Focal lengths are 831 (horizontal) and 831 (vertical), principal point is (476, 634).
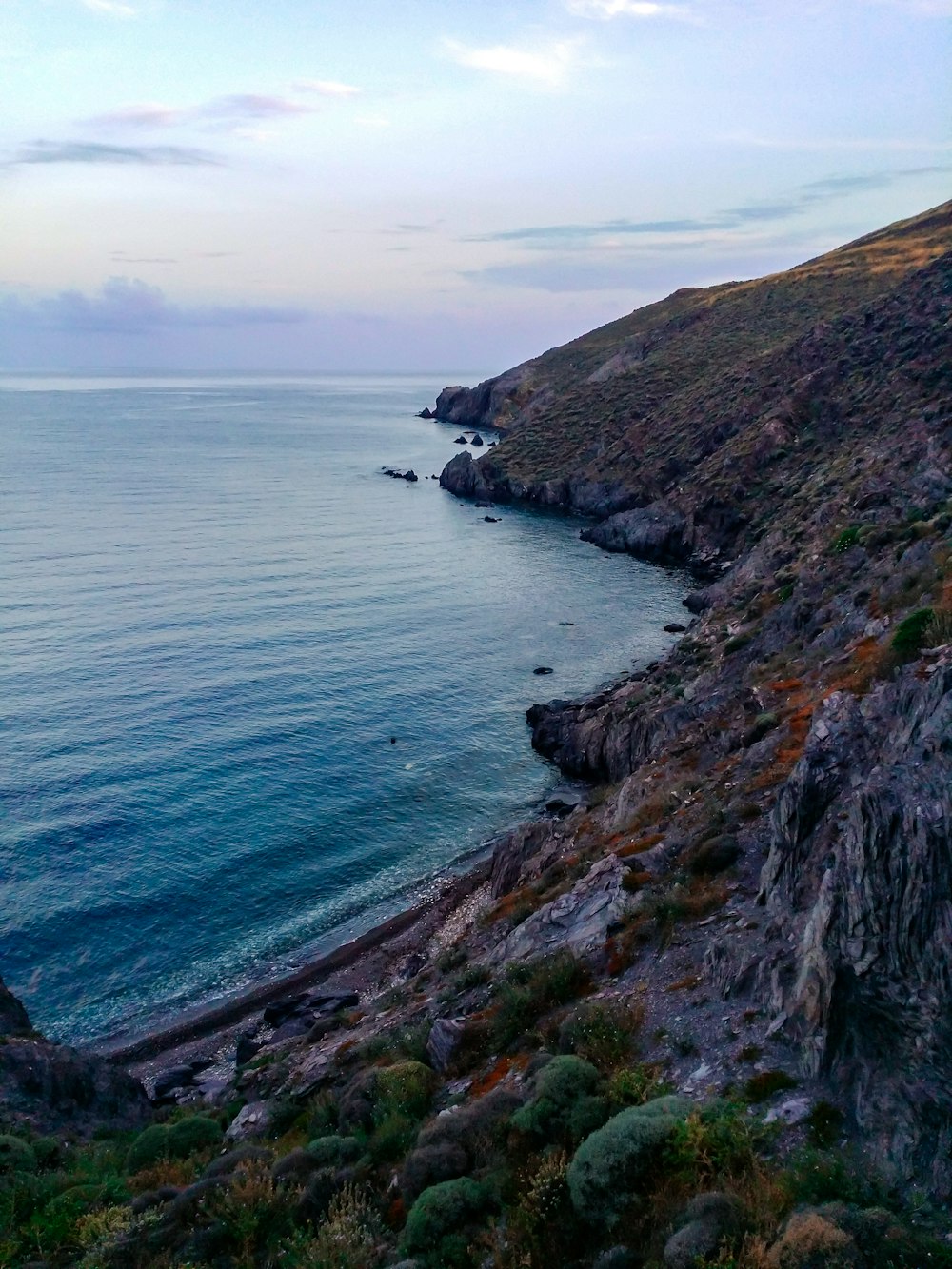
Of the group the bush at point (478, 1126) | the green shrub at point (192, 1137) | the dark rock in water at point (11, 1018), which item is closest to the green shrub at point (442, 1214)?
the bush at point (478, 1126)

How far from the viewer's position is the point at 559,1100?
46.5 ft

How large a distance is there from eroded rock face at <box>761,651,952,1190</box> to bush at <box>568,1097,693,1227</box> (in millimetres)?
2767

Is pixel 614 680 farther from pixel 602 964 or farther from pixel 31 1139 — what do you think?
pixel 31 1139

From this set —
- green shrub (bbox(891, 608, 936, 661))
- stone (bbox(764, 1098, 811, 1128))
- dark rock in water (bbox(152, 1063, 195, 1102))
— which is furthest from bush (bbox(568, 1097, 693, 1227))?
dark rock in water (bbox(152, 1063, 195, 1102))

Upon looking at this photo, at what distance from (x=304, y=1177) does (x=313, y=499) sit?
112 meters

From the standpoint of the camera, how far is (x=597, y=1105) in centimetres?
1381

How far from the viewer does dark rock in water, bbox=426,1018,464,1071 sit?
1914 centimetres

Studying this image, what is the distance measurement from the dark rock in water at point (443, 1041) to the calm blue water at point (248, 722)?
17.7m

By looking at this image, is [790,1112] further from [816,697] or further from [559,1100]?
[816,697]

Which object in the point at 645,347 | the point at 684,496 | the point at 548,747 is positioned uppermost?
the point at 645,347

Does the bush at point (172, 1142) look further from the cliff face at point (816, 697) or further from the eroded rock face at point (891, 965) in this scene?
the eroded rock face at point (891, 965)

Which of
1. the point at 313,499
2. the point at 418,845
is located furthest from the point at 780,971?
the point at 313,499

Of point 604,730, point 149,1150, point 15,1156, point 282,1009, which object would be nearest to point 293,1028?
point 282,1009

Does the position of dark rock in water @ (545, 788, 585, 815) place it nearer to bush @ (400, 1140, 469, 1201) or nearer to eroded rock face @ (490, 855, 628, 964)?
eroded rock face @ (490, 855, 628, 964)
